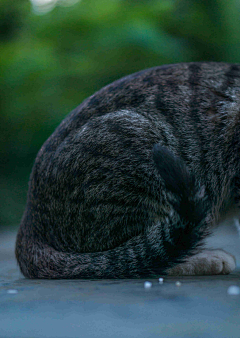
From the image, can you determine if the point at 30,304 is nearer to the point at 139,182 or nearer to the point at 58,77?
the point at 139,182

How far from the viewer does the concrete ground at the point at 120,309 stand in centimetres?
87

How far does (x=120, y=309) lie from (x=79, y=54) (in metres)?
3.29

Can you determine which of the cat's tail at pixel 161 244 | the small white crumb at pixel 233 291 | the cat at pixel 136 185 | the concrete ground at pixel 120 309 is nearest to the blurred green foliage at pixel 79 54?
the cat at pixel 136 185

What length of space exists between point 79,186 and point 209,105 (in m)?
0.67

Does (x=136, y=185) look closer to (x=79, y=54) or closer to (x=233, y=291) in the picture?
(x=233, y=291)

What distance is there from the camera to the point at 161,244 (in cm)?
151

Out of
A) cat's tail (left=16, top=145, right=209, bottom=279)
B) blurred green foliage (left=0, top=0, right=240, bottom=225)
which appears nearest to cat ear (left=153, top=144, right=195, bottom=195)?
cat's tail (left=16, top=145, right=209, bottom=279)

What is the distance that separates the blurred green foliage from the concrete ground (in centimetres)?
258

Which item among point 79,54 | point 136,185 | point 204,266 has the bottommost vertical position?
point 204,266

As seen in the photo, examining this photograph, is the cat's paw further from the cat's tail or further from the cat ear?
the cat ear

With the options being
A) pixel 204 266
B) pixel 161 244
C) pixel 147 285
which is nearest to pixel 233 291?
pixel 147 285

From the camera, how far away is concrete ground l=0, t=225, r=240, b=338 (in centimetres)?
87

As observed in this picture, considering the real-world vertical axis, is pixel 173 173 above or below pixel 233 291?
above

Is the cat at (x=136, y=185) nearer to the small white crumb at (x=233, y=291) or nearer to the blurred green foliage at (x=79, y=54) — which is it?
the small white crumb at (x=233, y=291)
